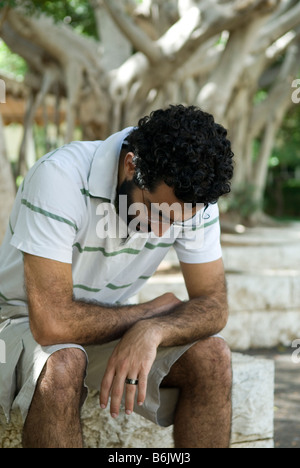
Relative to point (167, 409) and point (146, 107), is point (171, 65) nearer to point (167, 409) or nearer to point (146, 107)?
point (146, 107)

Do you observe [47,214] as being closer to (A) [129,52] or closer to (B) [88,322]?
(B) [88,322]

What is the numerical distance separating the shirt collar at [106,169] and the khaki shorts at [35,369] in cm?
57

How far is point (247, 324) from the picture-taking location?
6.28m

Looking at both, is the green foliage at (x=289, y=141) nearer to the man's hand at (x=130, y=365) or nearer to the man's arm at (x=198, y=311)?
the man's arm at (x=198, y=311)

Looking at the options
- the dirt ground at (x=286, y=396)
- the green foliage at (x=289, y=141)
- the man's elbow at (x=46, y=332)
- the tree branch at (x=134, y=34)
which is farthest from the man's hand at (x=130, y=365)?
the green foliage at (x=289, y=141)

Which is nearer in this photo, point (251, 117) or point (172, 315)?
point (172, 315)

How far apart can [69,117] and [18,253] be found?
642 centimetres

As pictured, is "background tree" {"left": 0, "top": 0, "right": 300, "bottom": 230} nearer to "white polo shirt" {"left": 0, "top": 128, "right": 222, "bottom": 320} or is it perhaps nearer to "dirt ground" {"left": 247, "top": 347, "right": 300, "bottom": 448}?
"dirt ground" {"left": 247, "top": 347, "right": 300, "bottom": 448}

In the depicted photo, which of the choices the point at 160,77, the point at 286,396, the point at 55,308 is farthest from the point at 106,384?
the point at 160,77

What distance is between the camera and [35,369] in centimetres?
222

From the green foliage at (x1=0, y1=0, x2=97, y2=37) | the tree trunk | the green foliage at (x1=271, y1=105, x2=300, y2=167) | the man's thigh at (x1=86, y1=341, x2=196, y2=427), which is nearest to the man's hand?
the man's thigh at (x1=86, y1=341, x2=196, y2=427)

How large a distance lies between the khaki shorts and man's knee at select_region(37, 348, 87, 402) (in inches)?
1.0

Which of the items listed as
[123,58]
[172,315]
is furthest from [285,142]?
[172,315]

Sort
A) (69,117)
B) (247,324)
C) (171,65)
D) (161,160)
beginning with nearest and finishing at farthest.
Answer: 1. (161,160)
2. (247,324)
3. (171,65)
4. (69,117)
